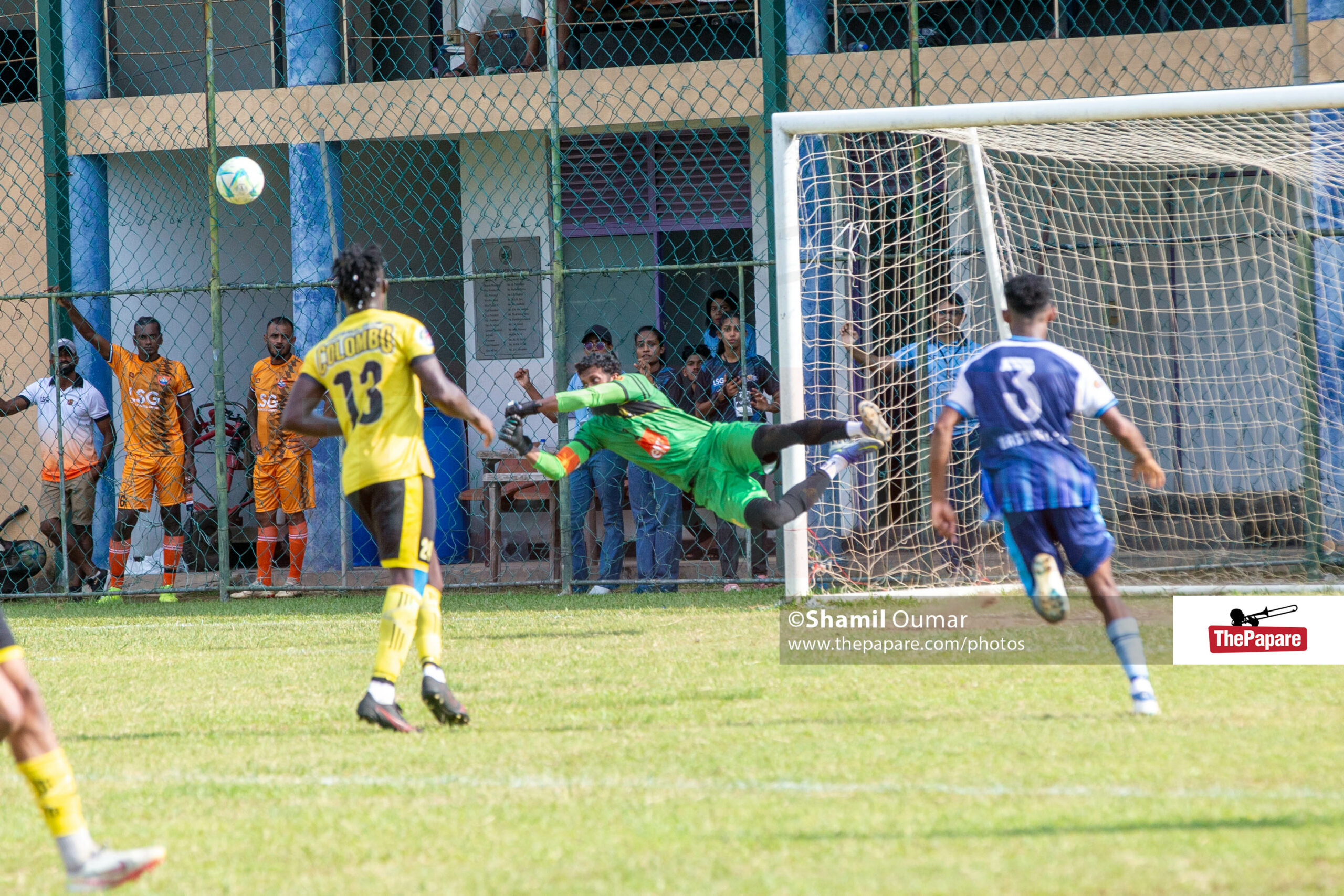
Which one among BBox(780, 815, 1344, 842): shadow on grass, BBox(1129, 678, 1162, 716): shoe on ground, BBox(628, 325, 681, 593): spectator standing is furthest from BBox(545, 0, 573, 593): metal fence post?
BBox(780, 815, 1344, 842): shadow on grass

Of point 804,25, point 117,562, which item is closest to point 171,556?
point 117,562

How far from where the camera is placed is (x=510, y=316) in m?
13.9

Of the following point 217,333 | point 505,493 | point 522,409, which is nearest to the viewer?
point 522,409

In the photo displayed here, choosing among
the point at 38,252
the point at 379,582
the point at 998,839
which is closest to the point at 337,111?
the point at 38,252

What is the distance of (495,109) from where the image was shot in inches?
508

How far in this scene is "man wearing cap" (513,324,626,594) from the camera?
1077 cm

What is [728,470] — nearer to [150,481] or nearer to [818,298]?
[818,298]

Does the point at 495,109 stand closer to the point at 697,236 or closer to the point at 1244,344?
the point at 697,236

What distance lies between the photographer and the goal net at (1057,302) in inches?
348

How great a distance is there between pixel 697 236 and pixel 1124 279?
5.15m

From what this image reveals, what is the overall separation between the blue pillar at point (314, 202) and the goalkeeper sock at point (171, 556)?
1.23 m

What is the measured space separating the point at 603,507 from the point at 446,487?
264 centimetres

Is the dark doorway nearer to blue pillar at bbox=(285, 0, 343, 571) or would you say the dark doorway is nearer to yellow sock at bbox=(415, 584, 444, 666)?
blue pillar at bbox=(285, 0, 343, 571)

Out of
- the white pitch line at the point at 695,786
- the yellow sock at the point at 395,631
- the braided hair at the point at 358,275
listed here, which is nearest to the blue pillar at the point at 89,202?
the braided hair at the point at 358,275
